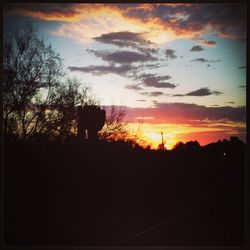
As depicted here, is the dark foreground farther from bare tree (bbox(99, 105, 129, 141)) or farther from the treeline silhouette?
bare tree (bbox(99, 105, 129, 141))

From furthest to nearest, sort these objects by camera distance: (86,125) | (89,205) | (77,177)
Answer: (86,125), (77,177), (89,205)

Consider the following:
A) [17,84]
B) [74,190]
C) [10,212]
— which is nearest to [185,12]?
[17,84]

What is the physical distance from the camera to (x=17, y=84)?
136 inches

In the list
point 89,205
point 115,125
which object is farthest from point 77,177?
point 115,125

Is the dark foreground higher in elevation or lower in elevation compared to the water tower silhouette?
lower

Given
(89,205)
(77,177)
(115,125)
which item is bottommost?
(89,205)

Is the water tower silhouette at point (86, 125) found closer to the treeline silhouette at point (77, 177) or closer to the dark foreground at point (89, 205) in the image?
the treeline silhouette at point (77, 177)

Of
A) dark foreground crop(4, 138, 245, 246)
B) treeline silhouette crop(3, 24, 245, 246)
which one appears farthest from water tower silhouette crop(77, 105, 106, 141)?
dark foreground crop(4, 138, 245, 246)

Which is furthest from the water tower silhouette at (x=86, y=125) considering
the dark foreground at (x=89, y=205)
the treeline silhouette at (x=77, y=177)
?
the dark foreground at (x=89, y=205)

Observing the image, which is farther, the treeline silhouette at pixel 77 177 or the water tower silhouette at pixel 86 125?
the water tower silhouette at pixel 86 125

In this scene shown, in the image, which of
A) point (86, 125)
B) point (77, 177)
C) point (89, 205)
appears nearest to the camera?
point (89, 205)

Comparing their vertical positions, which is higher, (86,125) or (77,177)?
(86,125)

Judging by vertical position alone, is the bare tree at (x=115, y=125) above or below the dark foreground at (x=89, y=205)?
above

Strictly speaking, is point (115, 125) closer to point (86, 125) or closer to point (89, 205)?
Answer: point (86, 125)
